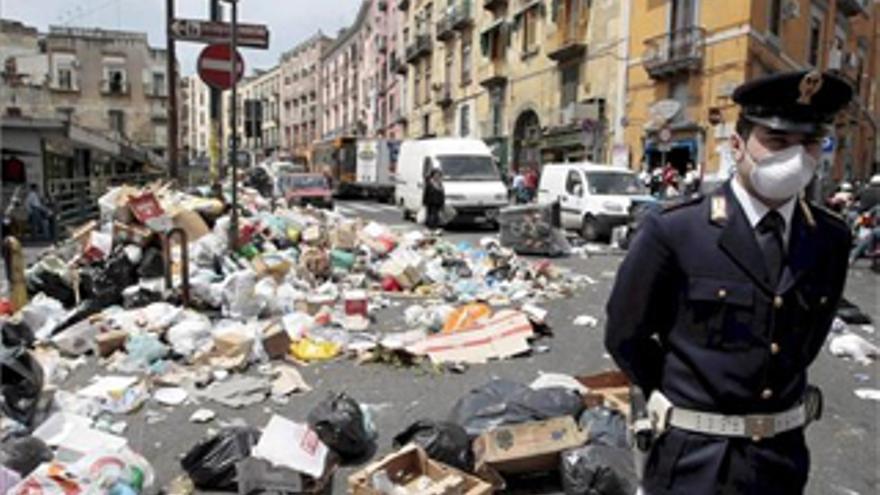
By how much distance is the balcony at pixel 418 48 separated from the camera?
4588cm

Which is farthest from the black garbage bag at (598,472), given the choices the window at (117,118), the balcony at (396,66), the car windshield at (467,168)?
the window at (117,118)

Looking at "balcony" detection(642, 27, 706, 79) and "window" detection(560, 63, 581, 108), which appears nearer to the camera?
"balcony" detection(642, 27, 706, 79)

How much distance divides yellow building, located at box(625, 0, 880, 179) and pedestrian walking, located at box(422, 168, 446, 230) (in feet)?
26.8

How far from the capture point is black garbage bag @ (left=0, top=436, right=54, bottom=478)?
3.62 meters

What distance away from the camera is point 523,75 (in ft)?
111

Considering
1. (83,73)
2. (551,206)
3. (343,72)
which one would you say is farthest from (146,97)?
(551,206)

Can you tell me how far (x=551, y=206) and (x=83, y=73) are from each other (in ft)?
150

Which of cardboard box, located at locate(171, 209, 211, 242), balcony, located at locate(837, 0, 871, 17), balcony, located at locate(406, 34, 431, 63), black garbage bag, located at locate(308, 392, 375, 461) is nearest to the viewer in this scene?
black garbage bag, located at locate(308, 392, 375, 461)

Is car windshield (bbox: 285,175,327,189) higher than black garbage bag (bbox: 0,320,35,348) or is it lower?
higher

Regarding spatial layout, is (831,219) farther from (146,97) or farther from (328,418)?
(146,97)

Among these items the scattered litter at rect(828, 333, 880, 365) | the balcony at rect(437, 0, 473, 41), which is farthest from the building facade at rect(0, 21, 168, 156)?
the scattered litter at rect(828, 333, 880, 365)

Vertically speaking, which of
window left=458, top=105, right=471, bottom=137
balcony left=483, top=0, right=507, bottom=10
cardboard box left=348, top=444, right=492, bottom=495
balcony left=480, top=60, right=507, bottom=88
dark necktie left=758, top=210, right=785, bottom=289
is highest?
balcony left=483, top=0, right=507, bottom=10

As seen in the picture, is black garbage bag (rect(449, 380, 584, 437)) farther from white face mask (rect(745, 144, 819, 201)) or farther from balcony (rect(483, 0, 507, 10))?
balcony (rect(483, 0, 507, 10))

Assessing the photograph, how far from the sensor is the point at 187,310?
714 centimetres
